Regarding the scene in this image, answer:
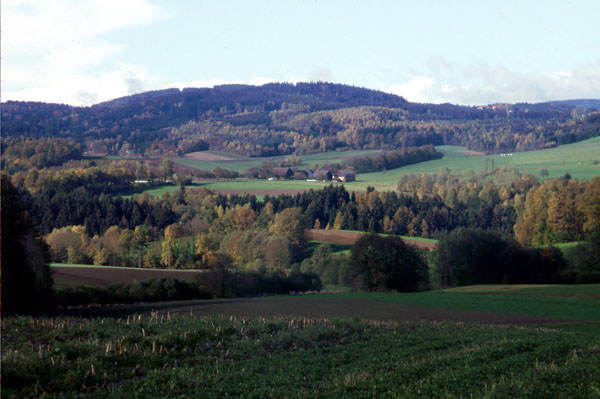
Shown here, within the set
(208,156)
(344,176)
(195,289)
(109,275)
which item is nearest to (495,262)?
(195,289)

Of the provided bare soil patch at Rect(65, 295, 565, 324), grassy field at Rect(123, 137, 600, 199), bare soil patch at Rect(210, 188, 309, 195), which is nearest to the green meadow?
grassy field at Rect(123, 137, 600, 199)

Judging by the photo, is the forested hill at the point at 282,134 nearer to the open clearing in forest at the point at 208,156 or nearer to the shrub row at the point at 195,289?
the open clearing in forest at the point at 208,156

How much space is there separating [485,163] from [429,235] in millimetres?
39376

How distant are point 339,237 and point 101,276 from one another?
165ft

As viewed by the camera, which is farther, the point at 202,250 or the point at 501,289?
the point at 202,250

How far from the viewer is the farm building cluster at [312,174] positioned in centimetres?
13875

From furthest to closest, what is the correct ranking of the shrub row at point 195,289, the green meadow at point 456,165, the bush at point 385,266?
→ the green meadow at point 456,165 < the bush at point 385,266 < the shrub row at point 195,289

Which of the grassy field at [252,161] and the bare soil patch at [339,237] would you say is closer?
the bare soil patch at [339,237]

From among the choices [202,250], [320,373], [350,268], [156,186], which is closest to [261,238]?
[202,250]

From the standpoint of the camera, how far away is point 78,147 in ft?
438

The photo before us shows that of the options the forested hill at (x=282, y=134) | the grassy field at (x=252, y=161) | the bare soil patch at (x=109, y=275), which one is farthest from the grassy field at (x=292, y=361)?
the forested hill at (x=282, y=134)

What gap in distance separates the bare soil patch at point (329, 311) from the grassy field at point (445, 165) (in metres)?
76.5

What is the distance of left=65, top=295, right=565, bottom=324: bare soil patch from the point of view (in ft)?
121

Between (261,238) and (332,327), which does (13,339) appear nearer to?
(332,327)
